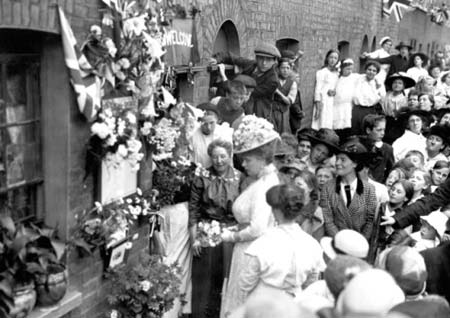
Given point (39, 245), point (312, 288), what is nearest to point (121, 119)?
point (39, 245)

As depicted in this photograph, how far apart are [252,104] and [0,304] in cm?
479

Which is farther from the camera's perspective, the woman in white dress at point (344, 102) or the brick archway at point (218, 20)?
the woman in white dress at point (344, 102)

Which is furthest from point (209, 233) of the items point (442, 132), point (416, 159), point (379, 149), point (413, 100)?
point (413, 100)

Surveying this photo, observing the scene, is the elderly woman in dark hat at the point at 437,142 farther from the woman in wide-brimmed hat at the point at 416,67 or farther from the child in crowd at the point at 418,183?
the woman in wide-brimmed hat at the point at 416,67

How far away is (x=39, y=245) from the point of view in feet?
13.3

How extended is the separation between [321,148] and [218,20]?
2.40m

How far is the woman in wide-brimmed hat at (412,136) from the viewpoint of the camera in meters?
7.81

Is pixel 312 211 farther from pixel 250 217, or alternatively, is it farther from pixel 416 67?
pixel 416 67

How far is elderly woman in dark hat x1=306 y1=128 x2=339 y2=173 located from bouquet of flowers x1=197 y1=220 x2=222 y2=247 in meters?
1.36

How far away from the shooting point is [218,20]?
25.2 feet

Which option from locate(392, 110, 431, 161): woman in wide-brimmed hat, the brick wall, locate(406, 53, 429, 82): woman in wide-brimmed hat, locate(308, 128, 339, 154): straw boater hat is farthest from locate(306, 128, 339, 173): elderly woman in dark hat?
locate(406, 53, 429, 82): woman in wide-brimmed hat

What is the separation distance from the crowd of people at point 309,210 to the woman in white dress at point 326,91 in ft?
4.26

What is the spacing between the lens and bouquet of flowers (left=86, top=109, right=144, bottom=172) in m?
4.27

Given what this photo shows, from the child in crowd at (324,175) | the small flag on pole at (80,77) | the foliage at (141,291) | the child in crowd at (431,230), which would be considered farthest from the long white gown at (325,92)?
the small flag on pole at (80,77)
